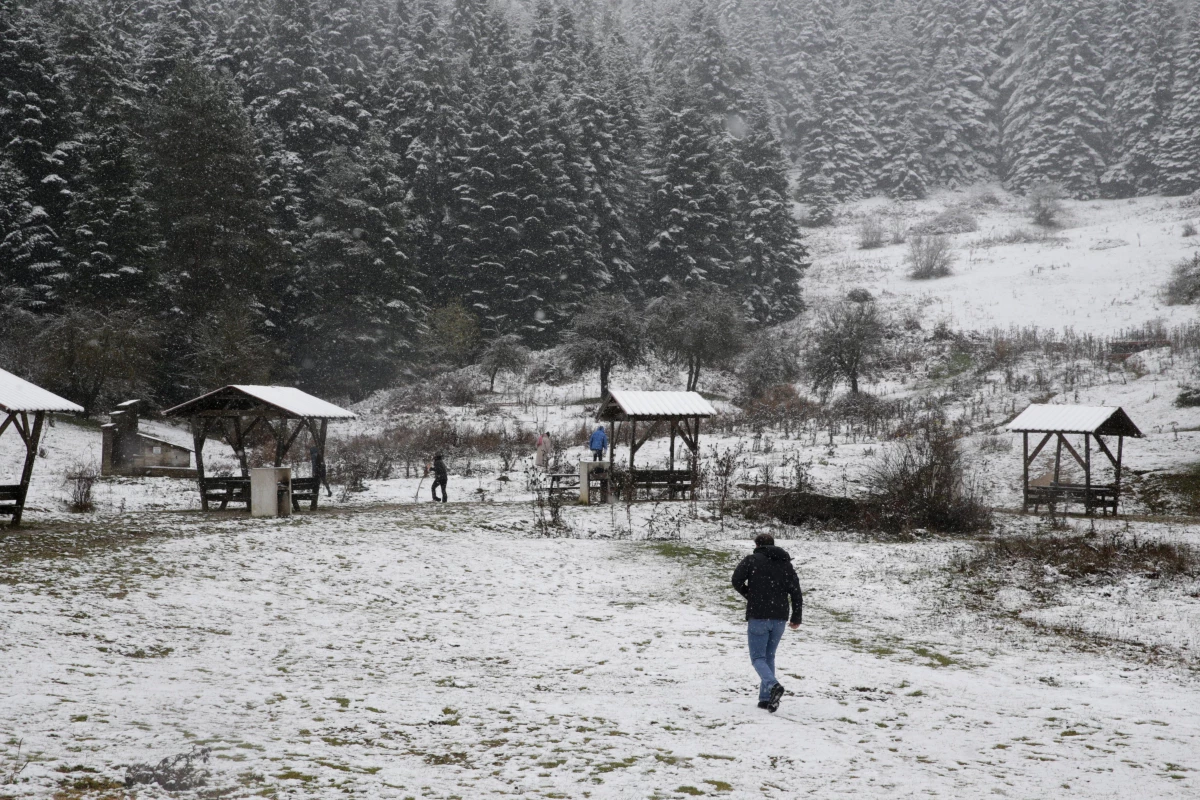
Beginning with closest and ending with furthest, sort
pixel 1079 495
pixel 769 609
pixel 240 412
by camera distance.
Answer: pixel 769 609, pixel 240 412, pixel 1079 495

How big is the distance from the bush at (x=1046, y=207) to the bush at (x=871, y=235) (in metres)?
12.3

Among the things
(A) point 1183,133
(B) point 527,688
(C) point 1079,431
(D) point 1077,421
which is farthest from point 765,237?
(B) point 527,688

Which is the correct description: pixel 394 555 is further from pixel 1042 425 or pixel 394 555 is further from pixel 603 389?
pixel 603 389

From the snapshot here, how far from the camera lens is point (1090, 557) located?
15.5m

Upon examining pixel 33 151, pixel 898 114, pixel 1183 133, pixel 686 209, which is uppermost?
pixel 898 114

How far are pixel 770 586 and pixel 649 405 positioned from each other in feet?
54.0

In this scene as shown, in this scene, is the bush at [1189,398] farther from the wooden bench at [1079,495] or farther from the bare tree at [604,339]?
the bare tree at [604,339]

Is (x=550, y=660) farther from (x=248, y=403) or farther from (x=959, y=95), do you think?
(x=959, y=95)

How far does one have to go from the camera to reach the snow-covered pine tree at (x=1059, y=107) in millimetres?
75125

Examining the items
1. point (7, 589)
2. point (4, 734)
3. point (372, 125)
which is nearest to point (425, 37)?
point (372, 125)

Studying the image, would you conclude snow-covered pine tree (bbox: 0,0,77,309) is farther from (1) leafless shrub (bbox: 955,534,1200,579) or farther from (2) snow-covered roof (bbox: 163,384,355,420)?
(1) leafless shrub (bbox: 955,534,1200,579)

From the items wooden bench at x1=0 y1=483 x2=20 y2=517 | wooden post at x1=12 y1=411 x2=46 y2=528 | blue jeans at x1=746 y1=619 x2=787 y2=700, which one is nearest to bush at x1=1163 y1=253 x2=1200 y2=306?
blue jeans at x1=746 y1=619 x2=787 y2=700

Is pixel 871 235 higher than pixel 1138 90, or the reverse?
pixel 1138 90

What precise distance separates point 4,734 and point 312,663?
3.29 m
